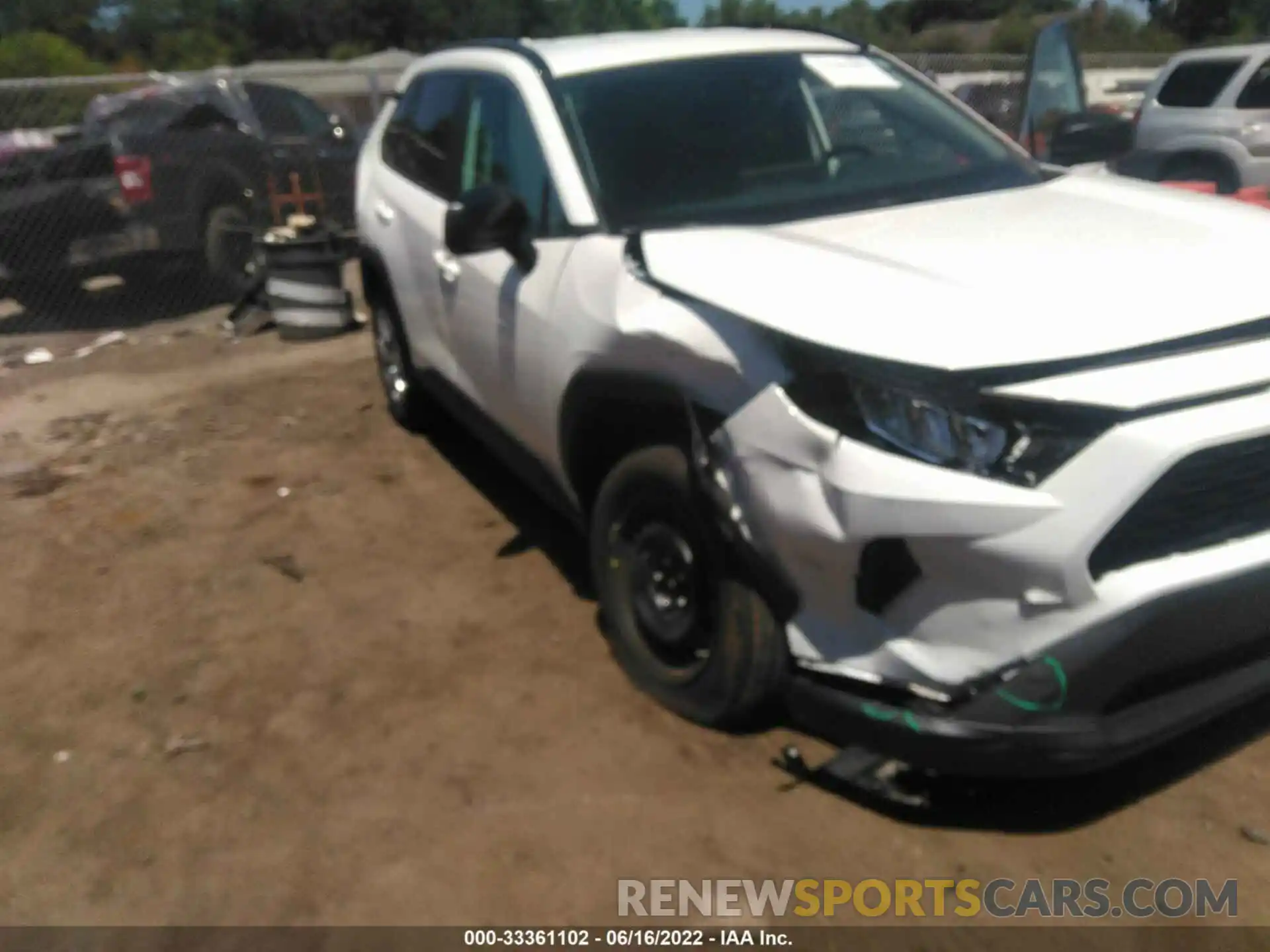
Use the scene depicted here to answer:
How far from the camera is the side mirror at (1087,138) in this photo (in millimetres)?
4477

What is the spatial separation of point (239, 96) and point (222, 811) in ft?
27.1

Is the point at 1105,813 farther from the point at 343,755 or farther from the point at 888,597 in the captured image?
the point at 343,755

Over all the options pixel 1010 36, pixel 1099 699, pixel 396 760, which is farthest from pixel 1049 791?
pixel 1010 36

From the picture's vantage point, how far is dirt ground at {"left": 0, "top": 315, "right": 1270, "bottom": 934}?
2.85 metres

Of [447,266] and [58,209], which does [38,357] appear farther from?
[447,266]

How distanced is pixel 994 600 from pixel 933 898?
0.78m

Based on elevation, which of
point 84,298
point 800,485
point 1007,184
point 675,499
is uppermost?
point 1007,184

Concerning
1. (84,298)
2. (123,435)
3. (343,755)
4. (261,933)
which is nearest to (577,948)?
(261,933)

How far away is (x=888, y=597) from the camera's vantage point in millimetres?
2547

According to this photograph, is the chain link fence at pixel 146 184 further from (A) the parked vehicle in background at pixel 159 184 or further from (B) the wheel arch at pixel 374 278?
(B) the wheel arch at pixel 374 278

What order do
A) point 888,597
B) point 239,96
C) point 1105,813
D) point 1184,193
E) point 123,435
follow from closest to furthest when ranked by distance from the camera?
point 888,597 < point 1105,813 < point 1184,193 < point 123,435 < point 239,96

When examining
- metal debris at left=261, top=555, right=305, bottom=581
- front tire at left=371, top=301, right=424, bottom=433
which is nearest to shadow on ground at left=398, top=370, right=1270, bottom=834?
metal debris at left=261, top=555, right=305, bottom=581

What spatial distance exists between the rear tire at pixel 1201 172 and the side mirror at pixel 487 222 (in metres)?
8.45

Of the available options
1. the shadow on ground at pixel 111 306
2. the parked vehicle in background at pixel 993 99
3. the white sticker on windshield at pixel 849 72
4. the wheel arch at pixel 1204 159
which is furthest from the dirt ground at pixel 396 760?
the parked vehicle in background at pixel 993 99
